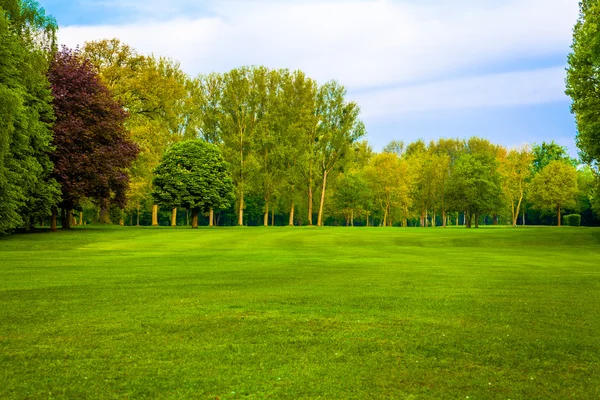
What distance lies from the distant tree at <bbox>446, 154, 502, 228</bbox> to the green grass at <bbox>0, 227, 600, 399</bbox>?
225 ft

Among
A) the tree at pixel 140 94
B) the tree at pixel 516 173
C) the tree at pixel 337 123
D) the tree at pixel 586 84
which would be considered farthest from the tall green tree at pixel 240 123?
the tree at pixel 516 173

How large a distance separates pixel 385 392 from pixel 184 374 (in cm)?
244

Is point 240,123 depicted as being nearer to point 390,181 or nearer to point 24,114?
point 390,181

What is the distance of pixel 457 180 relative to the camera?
84938 mm

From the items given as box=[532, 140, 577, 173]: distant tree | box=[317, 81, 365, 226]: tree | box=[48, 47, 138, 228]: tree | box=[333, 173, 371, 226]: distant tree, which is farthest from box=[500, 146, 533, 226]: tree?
box=[48, 47, 138, 228]: tree

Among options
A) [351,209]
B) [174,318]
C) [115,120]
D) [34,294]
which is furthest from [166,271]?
[351,209]

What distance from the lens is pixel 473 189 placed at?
83.0m

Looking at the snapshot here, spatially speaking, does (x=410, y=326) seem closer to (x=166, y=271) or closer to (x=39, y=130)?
(x=166, y=271)

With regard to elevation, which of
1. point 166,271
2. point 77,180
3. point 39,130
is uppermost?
point 39,130

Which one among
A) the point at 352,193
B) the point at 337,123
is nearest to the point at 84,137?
the point at 337,123

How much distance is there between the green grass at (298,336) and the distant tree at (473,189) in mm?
68615

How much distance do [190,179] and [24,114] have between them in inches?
1110

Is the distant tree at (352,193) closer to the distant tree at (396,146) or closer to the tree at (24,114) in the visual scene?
the distant tree at (396,146)

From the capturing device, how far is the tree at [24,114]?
1259 inches
